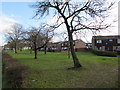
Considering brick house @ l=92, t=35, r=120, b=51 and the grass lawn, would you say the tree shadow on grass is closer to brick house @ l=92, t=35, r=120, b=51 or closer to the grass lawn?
the grass lawn

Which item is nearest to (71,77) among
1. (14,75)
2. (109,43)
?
(14,75)

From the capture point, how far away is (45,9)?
24.6 ft

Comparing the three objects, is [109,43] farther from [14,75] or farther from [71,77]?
[14,75]

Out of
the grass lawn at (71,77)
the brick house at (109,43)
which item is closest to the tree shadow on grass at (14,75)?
the grass lawn at (71,77)

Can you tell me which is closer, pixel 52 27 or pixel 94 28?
pixel 94 28

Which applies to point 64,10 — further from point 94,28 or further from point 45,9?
point 94,28

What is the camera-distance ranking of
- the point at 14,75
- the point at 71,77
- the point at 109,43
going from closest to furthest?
the point at 71,77 → the point at 14,75 → the point at 109,43

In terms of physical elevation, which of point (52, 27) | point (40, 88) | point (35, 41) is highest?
point (52, 27)

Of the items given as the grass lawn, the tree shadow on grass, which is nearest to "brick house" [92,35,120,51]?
the grass lawn

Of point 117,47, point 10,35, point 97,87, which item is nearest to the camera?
point 97,87

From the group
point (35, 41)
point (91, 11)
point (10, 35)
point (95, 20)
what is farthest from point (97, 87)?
point (10, 35)

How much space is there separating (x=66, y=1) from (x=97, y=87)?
631cm

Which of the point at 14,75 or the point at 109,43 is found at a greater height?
the point at 109,43

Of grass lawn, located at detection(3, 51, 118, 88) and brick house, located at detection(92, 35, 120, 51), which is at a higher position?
brick house, located at detection(92, 35, 120, 51)
